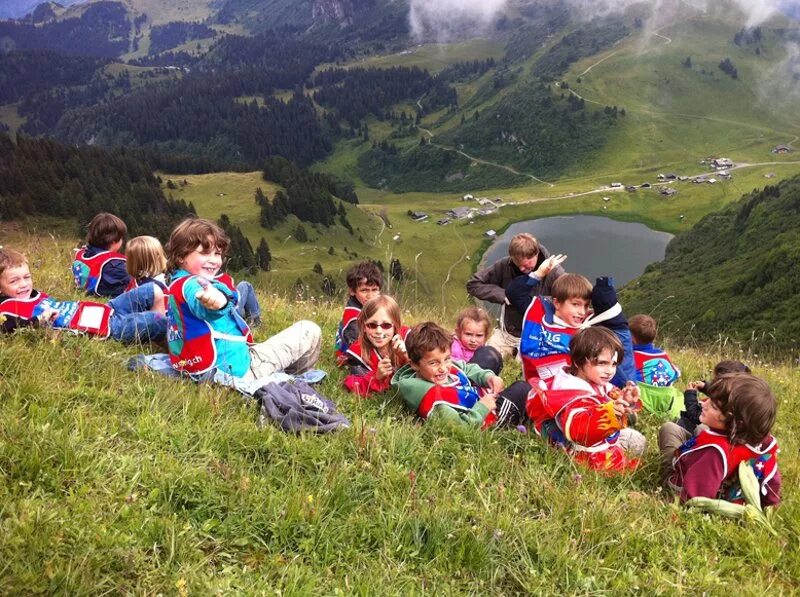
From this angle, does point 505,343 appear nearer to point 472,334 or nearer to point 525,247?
point 472,334

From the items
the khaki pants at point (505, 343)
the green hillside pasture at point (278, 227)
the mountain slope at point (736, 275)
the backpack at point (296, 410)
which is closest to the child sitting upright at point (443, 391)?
the backpack at point (296, 410)

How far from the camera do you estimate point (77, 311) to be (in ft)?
20.3

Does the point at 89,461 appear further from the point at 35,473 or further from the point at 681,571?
the point at 681,571

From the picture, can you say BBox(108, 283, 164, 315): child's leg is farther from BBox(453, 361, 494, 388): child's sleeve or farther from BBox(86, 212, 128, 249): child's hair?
BBox(453, 361, 494, 388): child's sleeve

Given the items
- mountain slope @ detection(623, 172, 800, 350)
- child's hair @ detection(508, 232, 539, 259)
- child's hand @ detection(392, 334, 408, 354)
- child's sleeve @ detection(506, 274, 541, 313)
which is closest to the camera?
child's hand @ detection(392, 334, 408, 354)

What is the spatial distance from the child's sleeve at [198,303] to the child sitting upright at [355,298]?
81.9 inches

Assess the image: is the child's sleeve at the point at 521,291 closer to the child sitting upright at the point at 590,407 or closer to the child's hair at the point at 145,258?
the child sitting upright at the point at 590,407

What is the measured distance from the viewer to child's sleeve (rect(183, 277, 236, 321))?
516 cm

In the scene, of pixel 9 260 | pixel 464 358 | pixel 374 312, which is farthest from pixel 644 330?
pixel 9 260

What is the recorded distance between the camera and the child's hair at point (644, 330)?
8555 mm

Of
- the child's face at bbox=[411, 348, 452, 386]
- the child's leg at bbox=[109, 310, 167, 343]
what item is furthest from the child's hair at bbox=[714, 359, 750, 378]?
the child's leg at bbox=[109, 310, 167, 343]

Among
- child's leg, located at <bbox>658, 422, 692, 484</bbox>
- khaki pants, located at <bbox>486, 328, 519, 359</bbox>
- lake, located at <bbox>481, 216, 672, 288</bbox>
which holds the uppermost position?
child's leg, located at <bbox>658, 422, 692, 484</bbox>

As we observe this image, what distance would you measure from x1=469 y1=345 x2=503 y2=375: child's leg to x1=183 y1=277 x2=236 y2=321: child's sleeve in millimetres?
3626

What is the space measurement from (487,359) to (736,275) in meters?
105
